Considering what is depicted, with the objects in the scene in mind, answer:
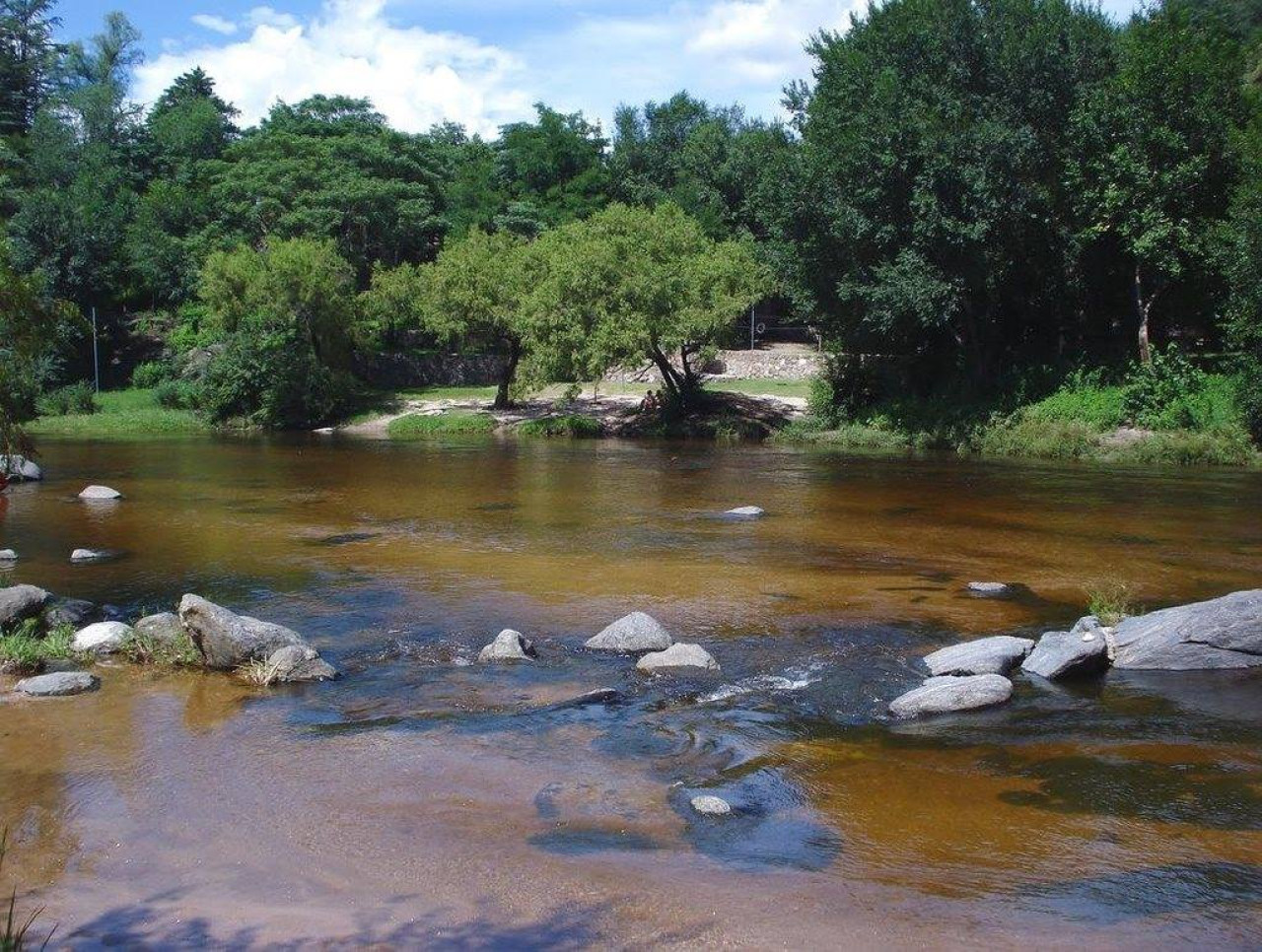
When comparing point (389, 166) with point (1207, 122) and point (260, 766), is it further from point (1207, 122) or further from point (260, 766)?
point (260, 766)

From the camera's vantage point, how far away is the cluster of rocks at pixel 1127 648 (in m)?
12.8

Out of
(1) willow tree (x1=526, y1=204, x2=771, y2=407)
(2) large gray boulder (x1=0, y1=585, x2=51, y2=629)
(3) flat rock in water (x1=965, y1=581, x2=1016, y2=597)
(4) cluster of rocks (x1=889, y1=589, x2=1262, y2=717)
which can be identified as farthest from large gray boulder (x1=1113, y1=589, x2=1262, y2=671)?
(1) willow tree (x1=526, y1=204, x2=771, y2=407)

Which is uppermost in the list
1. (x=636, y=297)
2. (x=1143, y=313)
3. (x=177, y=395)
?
(x=636, y=297)

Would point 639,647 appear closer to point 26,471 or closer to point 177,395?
point 26,471

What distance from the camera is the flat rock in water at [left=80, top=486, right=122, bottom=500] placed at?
28.3 meters

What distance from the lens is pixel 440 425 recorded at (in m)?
51.0

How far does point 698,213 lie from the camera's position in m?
67.2

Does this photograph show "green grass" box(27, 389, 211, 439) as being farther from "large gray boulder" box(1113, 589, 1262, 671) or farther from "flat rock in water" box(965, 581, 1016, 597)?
"large gray boulder" box(1113, 589, 1262, 671)

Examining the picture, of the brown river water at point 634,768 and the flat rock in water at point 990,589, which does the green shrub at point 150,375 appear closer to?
the brown river water at point 634,768

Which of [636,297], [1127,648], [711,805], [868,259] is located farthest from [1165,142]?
[711,805]

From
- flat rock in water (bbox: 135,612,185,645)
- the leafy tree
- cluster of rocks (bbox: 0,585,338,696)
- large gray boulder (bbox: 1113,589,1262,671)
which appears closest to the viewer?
cluster of rocks (bbox: 0,585,338,696)

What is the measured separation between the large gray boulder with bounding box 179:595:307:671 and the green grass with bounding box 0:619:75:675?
160 cm

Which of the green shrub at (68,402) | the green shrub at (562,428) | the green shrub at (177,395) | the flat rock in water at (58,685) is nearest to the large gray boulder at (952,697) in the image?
the flat rock in water at (58,685)

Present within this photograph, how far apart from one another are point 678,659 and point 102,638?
7.12 m
